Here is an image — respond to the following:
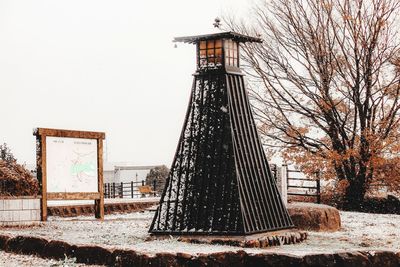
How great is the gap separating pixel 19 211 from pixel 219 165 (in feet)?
19.7

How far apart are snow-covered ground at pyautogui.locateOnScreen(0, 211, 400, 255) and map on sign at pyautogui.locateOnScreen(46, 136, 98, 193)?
969mm

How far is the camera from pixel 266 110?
23.9m

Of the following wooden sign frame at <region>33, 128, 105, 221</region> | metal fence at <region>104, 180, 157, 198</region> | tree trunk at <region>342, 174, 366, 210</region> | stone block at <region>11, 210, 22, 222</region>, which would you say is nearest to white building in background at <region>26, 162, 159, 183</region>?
metal fence at <region>104, 180, 157, 198</region>

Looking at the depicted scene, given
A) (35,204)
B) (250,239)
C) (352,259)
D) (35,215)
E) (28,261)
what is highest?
(35,204)

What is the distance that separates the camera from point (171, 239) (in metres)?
11.5

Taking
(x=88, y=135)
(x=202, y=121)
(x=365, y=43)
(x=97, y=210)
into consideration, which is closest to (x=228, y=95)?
(x=202, y=121)

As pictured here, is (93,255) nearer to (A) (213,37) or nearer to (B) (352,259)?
(B) (352,259)

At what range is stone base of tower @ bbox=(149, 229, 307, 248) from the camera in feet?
35.4

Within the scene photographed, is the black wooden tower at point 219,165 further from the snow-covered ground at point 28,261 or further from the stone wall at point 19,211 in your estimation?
the stone wall at point 19,211

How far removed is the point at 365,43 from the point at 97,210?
37.3 feet

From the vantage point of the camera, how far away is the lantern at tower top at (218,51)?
1210 centimetres

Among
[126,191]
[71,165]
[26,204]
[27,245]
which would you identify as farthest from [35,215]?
[126,191]

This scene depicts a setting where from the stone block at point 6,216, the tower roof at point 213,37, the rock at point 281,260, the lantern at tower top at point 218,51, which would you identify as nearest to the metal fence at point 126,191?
the stone block at point 6,216

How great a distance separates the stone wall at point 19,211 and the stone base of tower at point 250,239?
4502 millimetres
